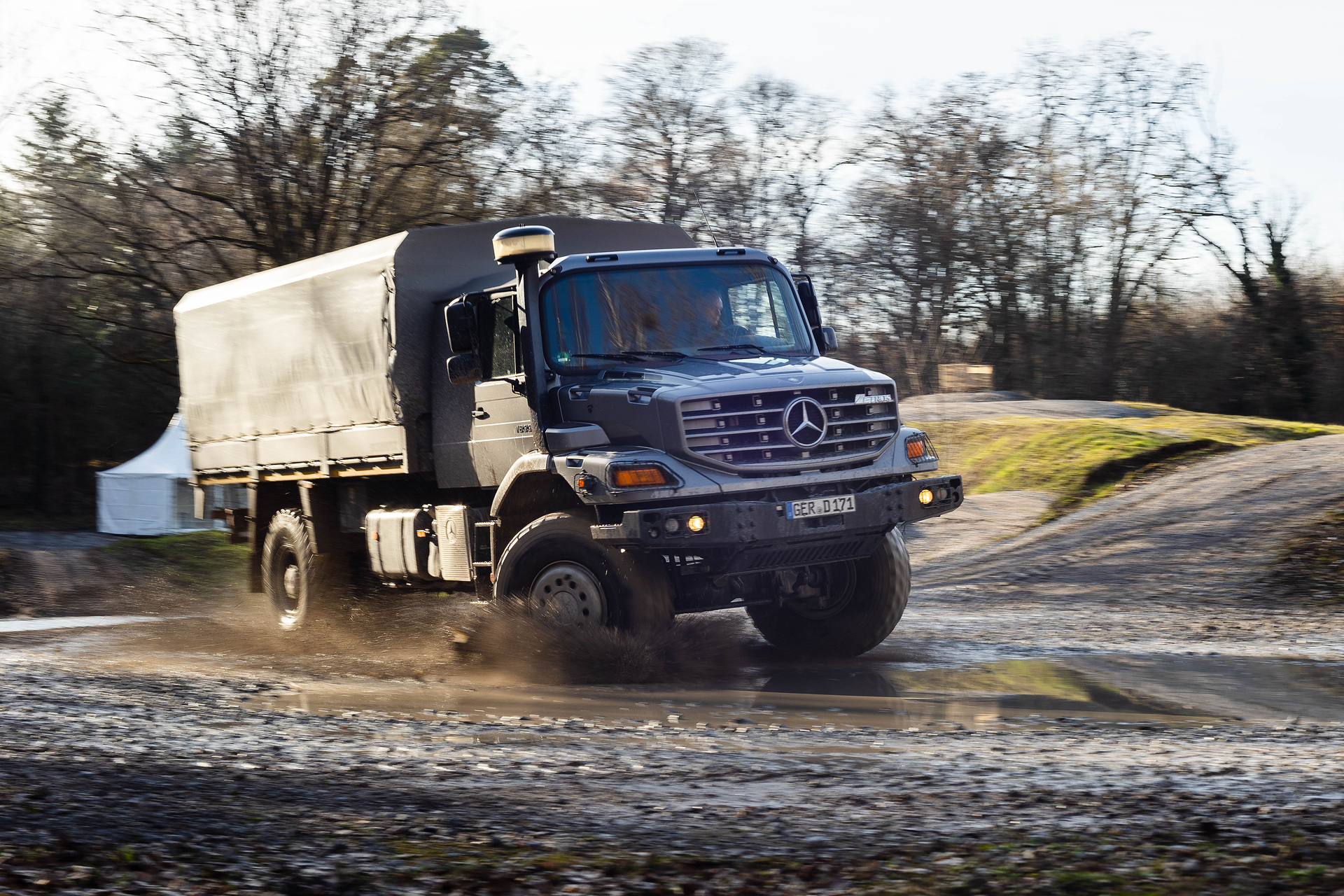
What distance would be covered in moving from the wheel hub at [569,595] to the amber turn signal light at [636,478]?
27.7 inches

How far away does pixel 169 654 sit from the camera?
37.8ft

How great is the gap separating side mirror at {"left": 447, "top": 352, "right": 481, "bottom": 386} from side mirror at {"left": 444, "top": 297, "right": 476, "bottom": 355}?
0.23 ft

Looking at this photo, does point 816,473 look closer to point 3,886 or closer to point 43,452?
point 3,886

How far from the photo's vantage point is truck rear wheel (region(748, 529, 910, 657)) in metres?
9.91

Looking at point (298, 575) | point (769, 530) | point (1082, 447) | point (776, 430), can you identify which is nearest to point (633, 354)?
point (776, 430)

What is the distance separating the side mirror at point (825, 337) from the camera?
34.1ft

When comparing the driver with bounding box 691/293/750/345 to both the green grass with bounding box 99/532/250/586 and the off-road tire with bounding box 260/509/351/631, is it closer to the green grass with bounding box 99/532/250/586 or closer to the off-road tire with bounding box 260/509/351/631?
the off-road tire with bounding box 260/509/351/631

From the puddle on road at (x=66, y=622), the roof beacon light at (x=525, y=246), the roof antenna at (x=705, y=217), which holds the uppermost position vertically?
the roof antenna at (x=705, y=217)

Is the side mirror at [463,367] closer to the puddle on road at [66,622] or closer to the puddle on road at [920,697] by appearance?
the puddle on road at [920,697]

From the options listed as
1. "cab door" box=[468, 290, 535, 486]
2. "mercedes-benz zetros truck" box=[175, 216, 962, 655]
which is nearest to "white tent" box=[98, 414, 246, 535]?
"mercedes-benz zetros truck" box=[175, 216, 962, 655]

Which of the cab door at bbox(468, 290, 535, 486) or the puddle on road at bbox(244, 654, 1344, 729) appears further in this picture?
the cab door at bbox(468, 290, 535, 486)

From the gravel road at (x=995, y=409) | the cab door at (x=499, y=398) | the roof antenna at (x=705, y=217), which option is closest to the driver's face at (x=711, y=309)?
the cab door at (x=499, y=398)

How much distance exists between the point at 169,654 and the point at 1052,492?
1427 cm

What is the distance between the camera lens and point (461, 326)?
1002 cm
